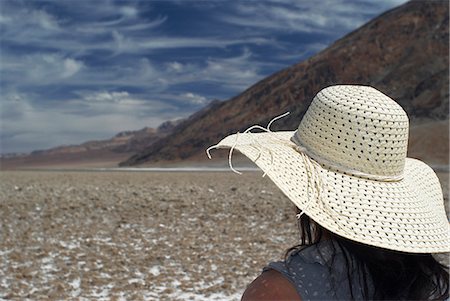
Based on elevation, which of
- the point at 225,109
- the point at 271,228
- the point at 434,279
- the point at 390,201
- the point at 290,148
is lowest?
the point at 271,228

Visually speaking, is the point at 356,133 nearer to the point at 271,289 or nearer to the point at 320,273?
the point at 320,273

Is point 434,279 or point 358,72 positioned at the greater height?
point 358,72

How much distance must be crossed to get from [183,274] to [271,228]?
339cm

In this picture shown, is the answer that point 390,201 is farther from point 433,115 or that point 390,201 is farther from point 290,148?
point 433,115

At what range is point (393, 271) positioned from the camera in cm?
154

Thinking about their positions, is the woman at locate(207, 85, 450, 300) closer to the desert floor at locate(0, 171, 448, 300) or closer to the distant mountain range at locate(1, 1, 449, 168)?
the desert floor at locate(0, 171, 448, 300)

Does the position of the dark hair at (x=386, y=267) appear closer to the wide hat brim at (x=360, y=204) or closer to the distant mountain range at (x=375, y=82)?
the wide hat brim at (x=360, y=204)

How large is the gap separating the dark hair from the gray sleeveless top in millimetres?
12

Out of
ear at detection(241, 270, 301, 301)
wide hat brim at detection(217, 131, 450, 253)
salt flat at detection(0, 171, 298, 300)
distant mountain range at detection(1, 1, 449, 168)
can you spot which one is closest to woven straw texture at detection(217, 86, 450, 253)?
wide hat brim at detection(217, 131, 450, 253)

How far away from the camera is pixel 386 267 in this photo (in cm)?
152

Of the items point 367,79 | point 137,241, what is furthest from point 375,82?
point 137,241

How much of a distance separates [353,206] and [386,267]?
0.17 m

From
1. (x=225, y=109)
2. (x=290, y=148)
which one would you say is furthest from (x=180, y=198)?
(x=225, y=109)

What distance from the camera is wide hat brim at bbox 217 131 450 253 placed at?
148 centimetres
